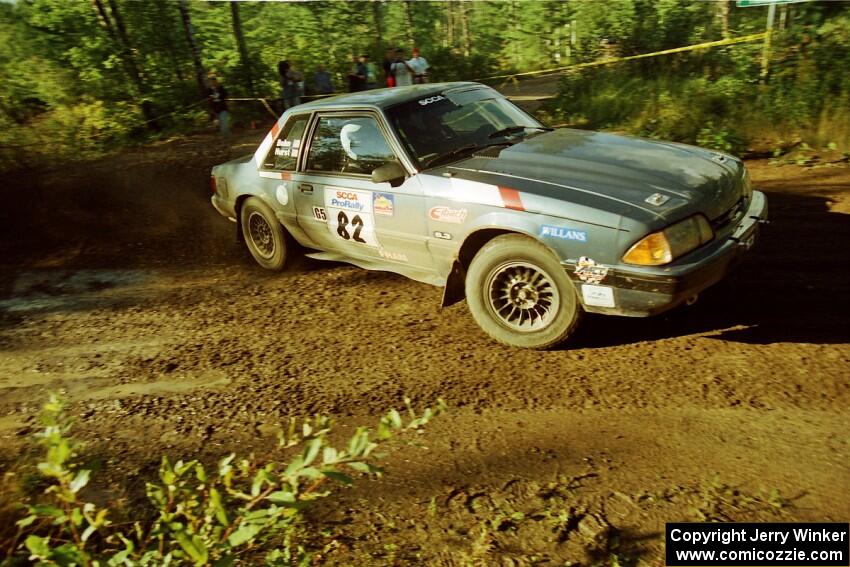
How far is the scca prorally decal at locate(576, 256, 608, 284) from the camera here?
3.85 meters

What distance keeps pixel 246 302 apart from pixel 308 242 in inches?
31.7

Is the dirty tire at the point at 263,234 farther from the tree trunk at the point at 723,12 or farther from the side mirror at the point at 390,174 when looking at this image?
the tree trunk at the point at 723,12

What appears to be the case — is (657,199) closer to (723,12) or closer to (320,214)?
(320,214)

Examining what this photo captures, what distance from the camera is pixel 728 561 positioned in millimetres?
2605

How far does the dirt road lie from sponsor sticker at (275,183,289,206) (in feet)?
2.72

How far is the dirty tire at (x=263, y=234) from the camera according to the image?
6078 millimetres

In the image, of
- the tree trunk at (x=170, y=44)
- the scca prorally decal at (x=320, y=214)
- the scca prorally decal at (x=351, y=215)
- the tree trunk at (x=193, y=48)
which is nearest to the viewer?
the scca prorally decal at (x=351, y=215)

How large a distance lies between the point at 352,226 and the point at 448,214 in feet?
3.48

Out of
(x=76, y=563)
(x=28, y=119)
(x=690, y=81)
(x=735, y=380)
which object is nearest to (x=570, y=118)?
(x=690, y=81)

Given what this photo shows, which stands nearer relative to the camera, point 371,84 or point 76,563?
point 76,563

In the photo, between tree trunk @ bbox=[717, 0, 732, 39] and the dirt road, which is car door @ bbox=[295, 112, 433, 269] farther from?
tree trunk @ bbox=[717, 0, 732, 39]

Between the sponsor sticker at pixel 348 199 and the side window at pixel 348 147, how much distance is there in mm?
161

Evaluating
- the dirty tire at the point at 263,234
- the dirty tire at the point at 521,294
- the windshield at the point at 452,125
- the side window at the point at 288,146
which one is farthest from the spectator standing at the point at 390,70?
the dirty tire at the point at 521,294

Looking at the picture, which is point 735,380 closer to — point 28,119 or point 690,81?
point 690,81
